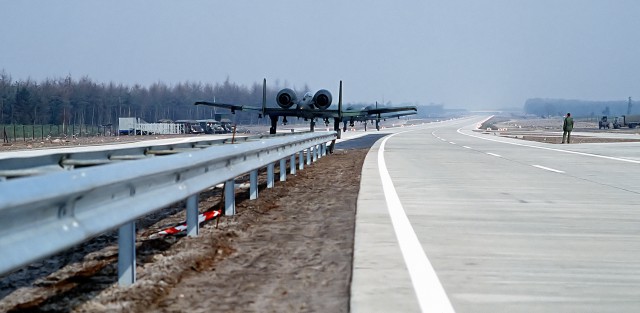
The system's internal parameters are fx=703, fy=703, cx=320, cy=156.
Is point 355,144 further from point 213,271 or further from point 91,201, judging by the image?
point 91,201

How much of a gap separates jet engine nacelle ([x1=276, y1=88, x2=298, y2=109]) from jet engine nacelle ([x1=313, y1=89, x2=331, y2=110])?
0.99m

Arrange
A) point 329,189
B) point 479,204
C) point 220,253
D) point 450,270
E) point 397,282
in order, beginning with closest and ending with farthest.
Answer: point 397,282 → point 450,270 → point 220,253 → point 479,204 → point 329,189

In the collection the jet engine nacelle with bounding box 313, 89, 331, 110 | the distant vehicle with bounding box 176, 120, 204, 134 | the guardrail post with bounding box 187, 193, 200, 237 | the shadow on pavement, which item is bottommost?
the distant vehicle with bounding box 176, 120, 204, 134

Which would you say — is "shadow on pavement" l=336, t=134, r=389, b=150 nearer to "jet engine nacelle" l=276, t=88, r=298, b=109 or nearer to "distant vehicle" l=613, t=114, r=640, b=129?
"jet engine nacelle" l=276, t=88, r=298, b=109

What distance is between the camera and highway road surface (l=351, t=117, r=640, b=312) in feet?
16.4

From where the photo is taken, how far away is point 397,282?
Result: 541cm

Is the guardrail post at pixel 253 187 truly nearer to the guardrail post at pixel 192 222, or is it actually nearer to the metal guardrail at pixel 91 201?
the metal guardrail at pixel 91 201

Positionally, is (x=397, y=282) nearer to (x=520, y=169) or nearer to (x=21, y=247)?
(x=21, y=247)

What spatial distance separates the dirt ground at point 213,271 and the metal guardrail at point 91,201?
0.37 metres

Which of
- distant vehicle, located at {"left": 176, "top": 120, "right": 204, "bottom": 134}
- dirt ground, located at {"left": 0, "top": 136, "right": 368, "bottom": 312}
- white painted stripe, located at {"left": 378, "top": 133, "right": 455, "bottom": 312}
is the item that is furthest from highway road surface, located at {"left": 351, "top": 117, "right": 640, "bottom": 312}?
distant vehicle, located at {"left": 176, "top": 120, "right": 204, "bottom": 134}

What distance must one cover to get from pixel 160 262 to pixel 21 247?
2.67 meters

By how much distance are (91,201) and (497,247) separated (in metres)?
4.12

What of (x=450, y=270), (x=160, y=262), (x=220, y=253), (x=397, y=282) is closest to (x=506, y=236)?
(x=450, y=270)

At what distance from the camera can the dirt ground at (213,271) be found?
4.90 meters
